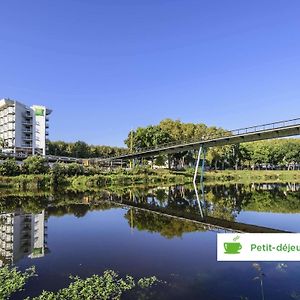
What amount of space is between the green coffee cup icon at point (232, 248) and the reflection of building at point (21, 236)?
1034 centimetres

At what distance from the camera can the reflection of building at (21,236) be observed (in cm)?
1477

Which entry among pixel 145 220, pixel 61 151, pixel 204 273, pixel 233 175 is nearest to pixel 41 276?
pixel 204 273

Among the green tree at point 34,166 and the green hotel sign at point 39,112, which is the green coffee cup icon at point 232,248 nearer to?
the green tree at point 34,166

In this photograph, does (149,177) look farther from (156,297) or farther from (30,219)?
(156,297)

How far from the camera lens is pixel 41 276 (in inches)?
453

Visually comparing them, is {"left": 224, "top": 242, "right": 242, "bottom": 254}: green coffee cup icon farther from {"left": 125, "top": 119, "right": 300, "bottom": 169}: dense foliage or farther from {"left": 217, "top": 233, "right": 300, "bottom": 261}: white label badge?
{"left": 125, "top": 119, "right": 300, "bottom": 169}: dense foliage

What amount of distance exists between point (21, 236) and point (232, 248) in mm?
15316

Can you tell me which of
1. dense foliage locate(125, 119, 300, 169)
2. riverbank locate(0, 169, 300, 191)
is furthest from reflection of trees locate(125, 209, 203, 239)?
dense foliage locate(125, 119, 300, 169)

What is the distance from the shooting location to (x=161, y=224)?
22281 millimetres

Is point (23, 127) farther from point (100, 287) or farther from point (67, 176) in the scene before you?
point (100, 287)

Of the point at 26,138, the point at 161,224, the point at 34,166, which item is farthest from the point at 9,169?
the point at 26,138

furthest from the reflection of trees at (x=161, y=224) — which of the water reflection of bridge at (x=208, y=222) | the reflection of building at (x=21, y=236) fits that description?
the reflection of building at (x=21, y=236)

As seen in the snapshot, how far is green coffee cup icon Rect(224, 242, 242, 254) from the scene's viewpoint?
6828 mm

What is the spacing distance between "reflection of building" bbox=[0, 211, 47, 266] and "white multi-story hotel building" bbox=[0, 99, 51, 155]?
287ft
